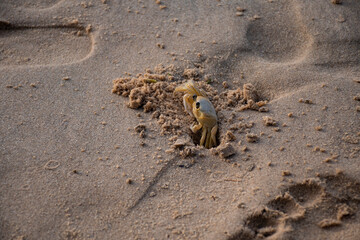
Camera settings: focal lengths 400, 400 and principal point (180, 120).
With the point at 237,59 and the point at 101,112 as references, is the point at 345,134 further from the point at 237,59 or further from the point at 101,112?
the point at 101,112

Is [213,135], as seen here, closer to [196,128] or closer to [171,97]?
[196,128]

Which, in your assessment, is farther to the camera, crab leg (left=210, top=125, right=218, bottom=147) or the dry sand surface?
crab leg (left=210, top=125, right=218, bottom=147)

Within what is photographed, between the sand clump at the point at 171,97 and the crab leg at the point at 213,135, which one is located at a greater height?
the sand clump at the point at 171,97

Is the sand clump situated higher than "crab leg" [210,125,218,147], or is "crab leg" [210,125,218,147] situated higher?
the sand clump

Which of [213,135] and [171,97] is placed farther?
[171,97]

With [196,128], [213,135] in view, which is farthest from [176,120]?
[213,135]
